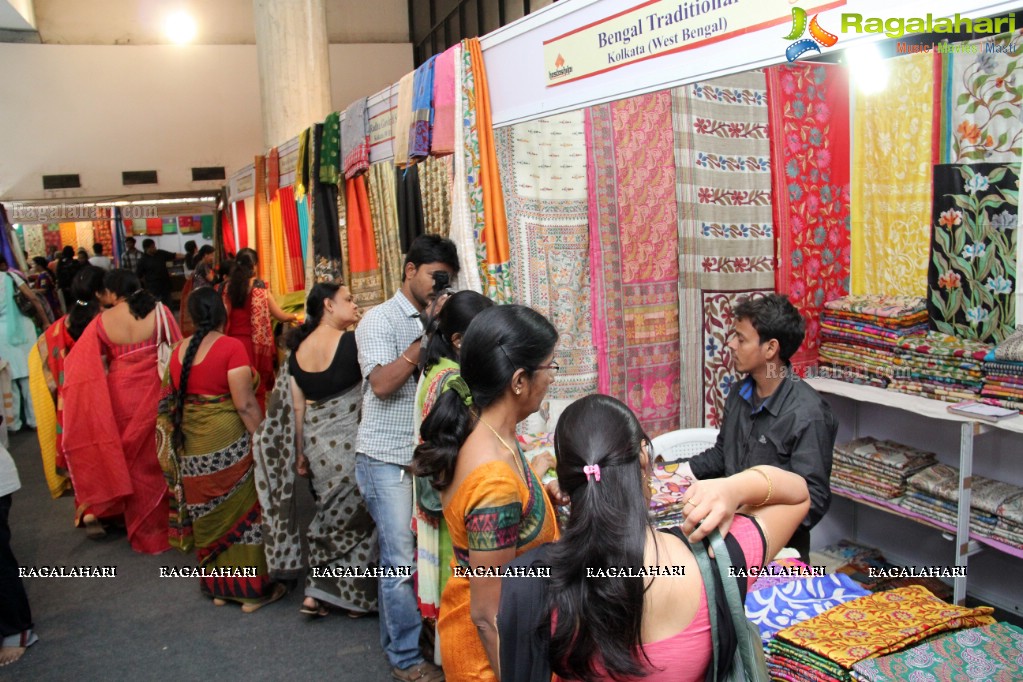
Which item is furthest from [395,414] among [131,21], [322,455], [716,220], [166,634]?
[131,21]

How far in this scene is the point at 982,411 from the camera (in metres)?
2.76

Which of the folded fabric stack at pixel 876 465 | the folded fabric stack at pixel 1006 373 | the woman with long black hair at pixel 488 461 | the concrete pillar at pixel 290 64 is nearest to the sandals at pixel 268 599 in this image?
the woman with long black hair at pixel 488 461

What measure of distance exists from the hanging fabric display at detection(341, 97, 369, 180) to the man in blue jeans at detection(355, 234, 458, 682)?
1.29 metres

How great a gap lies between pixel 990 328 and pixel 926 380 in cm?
32

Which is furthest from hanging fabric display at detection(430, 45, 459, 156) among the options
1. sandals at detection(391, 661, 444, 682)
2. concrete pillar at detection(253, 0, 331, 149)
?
concrete pillar at detection(253, 0, 331, 149)

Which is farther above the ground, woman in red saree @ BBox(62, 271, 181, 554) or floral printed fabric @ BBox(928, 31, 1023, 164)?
floral printed fabric @ BBox(928, 31, 1023, 164)

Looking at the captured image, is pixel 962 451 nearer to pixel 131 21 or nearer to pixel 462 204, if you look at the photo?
pixel 462 204

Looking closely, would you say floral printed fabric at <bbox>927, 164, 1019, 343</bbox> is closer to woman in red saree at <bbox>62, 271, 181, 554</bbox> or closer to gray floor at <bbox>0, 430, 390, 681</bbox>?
gray floor at <bbox>0, 430, 390, 681</bbox>

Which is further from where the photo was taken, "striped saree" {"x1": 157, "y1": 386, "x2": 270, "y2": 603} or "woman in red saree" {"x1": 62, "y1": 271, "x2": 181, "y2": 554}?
"woman in red saree" {"x1": 62, "y1": 271, "x2": 181, "y2": 554}

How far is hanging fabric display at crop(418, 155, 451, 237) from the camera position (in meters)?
3.11

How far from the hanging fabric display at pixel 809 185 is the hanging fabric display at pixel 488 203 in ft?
4.17

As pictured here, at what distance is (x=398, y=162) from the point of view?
334 centimetres

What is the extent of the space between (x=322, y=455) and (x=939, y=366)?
245 cm

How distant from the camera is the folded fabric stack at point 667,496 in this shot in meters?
1.91
